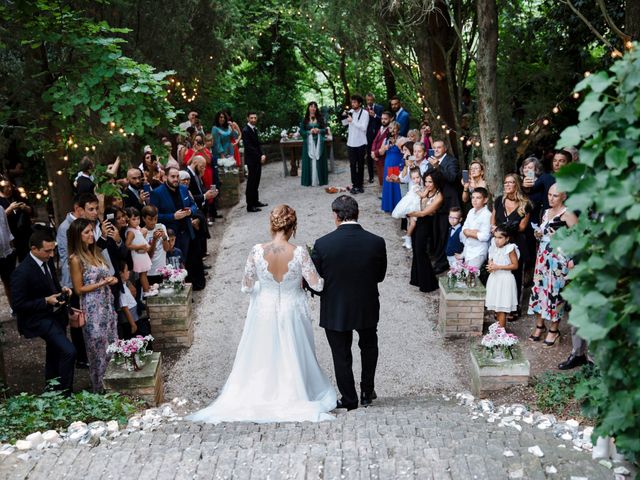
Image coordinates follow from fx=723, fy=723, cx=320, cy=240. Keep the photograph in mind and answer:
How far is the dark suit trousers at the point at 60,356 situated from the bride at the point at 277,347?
4.44 feet

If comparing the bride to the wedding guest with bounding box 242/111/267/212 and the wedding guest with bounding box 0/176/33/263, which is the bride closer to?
the wedding guest with bounding box 0/176/33/263

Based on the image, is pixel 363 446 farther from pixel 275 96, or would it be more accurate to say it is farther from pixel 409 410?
pixel 275 96

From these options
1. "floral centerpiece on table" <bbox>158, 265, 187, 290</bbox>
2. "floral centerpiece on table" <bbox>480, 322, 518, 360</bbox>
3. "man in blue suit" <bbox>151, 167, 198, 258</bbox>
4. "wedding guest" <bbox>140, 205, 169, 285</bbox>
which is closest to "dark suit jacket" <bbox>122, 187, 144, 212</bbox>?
"man in blue suit" <bbox>151, 167, 198, 258</bbox>

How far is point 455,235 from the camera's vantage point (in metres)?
9.00

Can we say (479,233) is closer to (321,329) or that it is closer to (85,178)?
(321,329)

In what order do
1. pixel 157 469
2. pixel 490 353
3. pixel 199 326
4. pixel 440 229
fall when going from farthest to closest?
pixel 440 229, pixel 199 326, pixel 490 353, pixel 157 469

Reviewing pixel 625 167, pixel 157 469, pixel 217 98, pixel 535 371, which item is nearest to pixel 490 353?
pixel 535 371

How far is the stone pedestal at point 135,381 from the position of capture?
242 inches

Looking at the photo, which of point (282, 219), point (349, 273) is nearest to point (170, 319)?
point (282, 219)

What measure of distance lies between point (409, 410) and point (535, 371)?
5.37 feet

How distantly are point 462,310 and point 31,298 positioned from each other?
4.38 m

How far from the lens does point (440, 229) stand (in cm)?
965

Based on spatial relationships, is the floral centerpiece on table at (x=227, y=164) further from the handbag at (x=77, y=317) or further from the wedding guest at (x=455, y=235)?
the handbag at (x=77, y=317)

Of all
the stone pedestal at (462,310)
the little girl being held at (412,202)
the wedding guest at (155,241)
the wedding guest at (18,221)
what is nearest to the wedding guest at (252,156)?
the little girl being held at (412,202)
